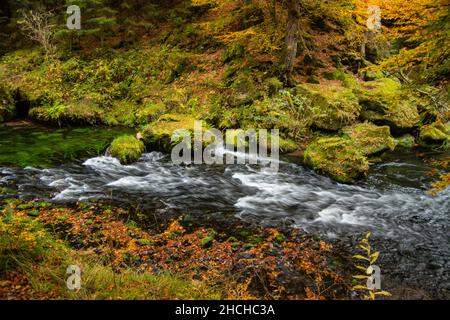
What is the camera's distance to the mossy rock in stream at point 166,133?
11.1m

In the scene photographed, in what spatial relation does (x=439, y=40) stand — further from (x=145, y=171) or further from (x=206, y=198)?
(x=145, y=171)

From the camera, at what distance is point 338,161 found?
943cm

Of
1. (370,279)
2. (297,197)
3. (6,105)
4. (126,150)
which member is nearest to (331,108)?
(297,197)

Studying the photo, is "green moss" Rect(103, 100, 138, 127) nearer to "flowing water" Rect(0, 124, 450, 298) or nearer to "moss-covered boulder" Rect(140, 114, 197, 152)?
"moss-covered boulder" Rect(140, 114, 197, 152)

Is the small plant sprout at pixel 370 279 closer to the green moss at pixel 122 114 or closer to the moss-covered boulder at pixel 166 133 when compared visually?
the moss-covered boulder at pixel 166 133

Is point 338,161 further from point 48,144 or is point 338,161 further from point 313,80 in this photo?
point 48,144

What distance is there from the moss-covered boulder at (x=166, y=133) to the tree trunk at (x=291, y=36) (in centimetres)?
444

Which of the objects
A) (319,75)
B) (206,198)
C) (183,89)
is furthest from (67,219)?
(319,75)

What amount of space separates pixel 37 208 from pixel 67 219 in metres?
0.92

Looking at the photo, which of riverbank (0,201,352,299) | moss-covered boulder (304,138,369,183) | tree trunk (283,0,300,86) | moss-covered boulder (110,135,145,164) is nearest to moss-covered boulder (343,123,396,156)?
moss-covered boulder (304,138,369,183)

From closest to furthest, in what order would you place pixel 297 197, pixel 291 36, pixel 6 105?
pixel 297 197 < pixel 291 36 < pixel 6 105

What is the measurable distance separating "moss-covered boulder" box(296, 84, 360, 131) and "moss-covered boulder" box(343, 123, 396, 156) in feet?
1.44

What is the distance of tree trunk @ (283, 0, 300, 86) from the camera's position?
12523mm

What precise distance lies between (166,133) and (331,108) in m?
6.04
